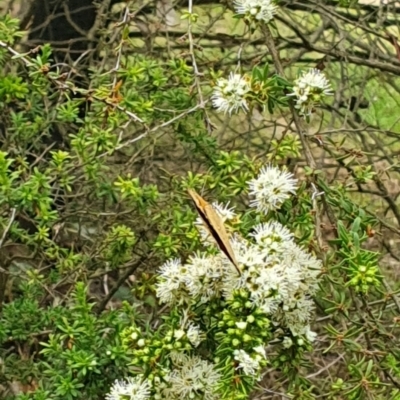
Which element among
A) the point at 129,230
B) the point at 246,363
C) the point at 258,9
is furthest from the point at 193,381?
the point at 129,230

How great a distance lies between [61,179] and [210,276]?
0.88 meters

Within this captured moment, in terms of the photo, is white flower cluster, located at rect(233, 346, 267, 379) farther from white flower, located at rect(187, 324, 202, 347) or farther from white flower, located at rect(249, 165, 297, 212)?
white flower, located at rect(249, 165, 297, 212)

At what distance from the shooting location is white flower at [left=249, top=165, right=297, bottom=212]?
5.17ft

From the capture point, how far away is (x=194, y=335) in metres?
1.48

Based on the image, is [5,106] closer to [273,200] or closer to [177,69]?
[177,69]

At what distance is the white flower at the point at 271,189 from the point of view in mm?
1577

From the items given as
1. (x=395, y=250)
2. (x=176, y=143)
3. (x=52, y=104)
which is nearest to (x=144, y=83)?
(x=52, y=104)

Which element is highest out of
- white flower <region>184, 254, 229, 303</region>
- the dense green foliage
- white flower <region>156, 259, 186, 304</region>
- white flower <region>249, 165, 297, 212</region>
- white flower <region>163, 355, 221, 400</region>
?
white flower <region>249, 165, 297, 212</region>

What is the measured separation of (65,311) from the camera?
2.21m

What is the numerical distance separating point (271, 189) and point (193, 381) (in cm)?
37

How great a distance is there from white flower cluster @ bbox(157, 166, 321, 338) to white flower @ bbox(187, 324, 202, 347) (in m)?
0.05

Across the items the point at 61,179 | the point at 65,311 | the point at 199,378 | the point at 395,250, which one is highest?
the point at 199,378

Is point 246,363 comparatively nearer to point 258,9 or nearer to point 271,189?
point 271,189

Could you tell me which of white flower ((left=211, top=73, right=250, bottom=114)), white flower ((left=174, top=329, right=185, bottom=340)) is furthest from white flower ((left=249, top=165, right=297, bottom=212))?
white flower ((left=174, top=329, right=185, bottom=340))
